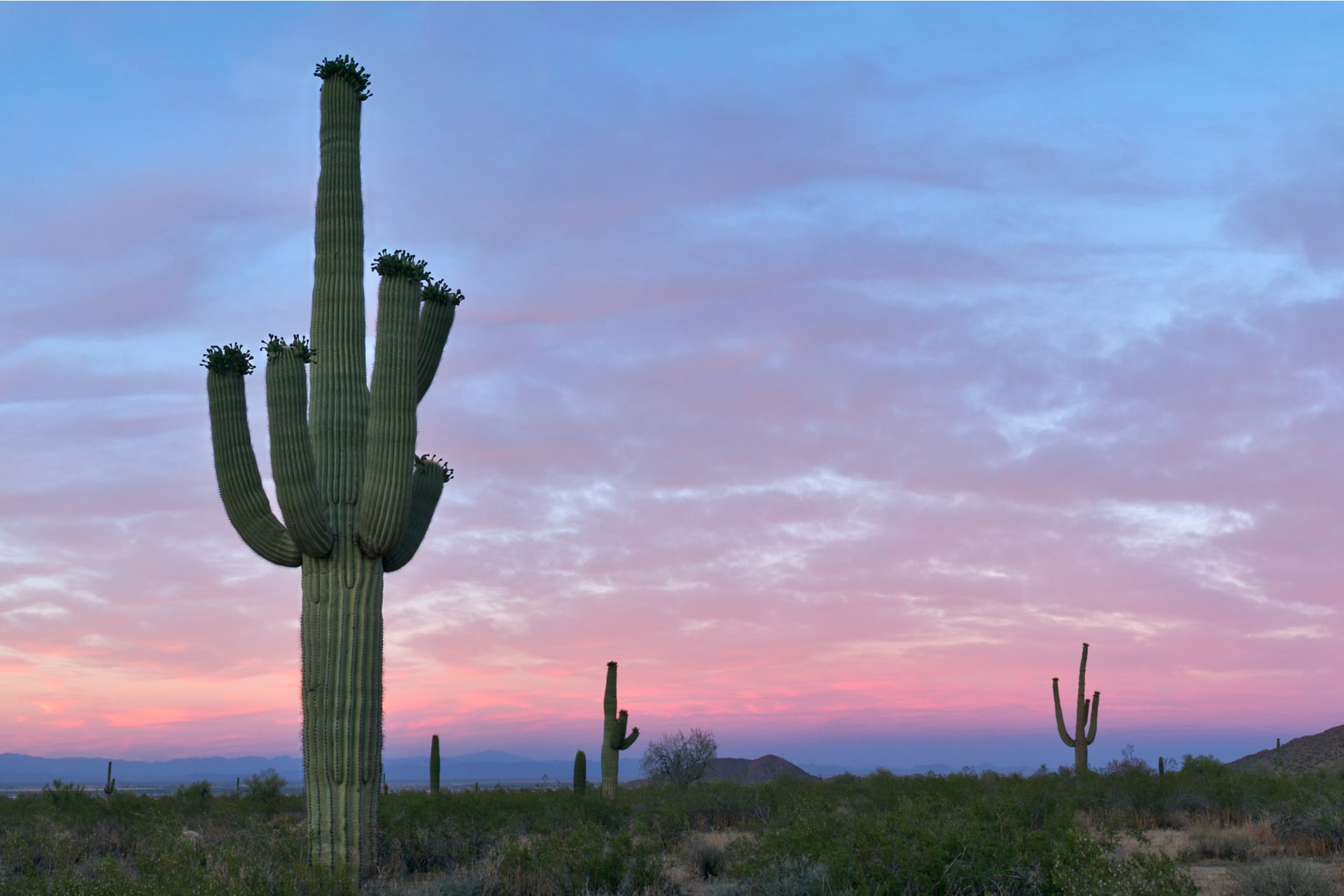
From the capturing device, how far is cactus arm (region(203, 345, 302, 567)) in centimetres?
1331

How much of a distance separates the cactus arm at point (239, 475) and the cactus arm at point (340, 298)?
740 mm

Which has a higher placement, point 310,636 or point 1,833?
point 310,636

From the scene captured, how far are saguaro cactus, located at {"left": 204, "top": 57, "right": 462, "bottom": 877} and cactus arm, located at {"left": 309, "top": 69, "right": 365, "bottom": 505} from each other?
0.06 ft

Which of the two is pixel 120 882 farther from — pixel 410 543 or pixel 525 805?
pixel 525 805

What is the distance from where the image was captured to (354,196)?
1468cm

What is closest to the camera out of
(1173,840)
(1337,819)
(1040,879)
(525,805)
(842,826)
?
(1040,879)

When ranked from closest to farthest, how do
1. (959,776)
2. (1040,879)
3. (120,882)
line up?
(120,882), (1040,879), (959,776)

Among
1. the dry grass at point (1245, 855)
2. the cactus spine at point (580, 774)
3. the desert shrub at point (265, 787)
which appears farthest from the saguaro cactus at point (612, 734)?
the dry grass at point (1245, 855)

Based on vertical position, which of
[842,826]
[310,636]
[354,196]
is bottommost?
[842,826]

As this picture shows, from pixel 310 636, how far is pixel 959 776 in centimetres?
1488

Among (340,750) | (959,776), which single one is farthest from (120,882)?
(959,776)

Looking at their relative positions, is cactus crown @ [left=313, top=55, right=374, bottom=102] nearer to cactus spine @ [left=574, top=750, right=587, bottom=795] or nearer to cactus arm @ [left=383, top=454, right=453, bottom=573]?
cactus arm @ [left=383, top=454, right=453, bottom=573]

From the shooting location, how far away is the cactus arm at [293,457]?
42.1 feet

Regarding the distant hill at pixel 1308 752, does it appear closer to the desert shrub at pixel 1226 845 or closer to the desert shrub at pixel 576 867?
the desert shrub at pixel 1226 845
